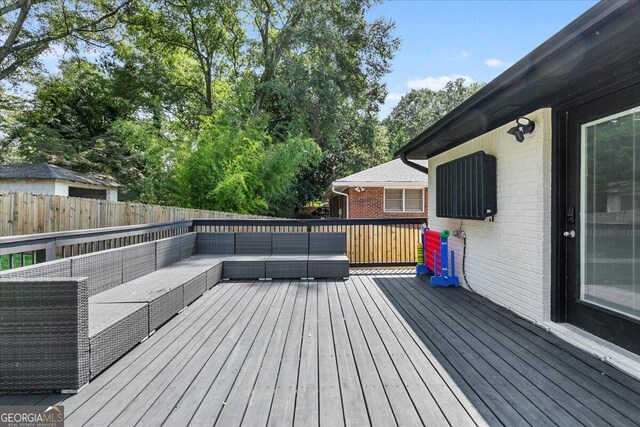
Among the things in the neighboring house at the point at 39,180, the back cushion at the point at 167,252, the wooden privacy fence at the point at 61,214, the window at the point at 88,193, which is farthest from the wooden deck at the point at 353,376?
the window at the point at 88,193

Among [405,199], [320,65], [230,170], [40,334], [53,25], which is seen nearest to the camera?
[40,334]

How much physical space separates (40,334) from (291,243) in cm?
389

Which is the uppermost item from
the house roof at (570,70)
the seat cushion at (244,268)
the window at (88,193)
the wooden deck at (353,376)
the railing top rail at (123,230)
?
the house roof at (570,70)

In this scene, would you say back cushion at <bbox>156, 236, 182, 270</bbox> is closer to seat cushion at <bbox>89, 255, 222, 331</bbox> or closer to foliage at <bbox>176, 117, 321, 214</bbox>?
seat cushion at <bbox>89, 255, 222, 331</bbox>

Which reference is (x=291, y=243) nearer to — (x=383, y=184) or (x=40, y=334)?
(x=40, y=334)

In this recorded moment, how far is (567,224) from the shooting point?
9.70ft

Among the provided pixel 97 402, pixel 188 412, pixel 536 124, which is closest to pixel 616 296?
pixel 536 124

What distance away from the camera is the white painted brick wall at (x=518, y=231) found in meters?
3.12

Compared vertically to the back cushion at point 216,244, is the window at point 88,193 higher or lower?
higher

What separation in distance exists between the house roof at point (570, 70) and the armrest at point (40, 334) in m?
2.99

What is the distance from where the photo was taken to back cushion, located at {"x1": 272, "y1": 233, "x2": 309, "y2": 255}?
18.9ft

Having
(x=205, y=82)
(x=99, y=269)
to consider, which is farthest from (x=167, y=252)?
(x=205, y=82)

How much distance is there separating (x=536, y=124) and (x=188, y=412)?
3.44 m

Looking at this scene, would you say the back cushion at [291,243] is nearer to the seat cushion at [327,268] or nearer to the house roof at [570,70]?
the seat cushion at [327,268]
